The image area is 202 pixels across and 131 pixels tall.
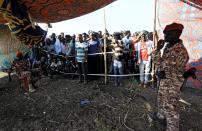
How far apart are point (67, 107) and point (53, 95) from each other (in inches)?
52.5

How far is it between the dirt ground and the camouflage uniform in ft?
2.62

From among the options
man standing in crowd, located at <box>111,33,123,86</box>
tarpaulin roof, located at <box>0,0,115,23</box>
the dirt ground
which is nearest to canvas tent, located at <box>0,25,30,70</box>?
the dirt ground

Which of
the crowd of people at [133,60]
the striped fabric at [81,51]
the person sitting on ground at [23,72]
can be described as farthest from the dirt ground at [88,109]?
the striped fabric at [81,51]

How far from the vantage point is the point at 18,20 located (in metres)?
2.93

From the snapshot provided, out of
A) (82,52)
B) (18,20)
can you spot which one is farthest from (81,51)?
(18,20)

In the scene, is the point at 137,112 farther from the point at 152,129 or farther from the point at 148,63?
the point at 148,63

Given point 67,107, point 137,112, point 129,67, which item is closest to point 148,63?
point 129,67

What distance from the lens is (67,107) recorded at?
19.5ft

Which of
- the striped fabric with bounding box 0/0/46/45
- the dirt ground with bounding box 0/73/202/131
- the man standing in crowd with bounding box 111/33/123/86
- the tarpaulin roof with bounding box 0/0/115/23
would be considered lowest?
the dirt ground with bounding box 0/73/202/131

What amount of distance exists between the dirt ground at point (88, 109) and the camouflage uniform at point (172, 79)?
80 cm

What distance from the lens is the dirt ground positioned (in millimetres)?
4793

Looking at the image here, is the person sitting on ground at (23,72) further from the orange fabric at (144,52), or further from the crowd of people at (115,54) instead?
the orange fabric at (144,52)

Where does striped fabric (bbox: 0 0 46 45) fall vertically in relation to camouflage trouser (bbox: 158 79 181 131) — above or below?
above

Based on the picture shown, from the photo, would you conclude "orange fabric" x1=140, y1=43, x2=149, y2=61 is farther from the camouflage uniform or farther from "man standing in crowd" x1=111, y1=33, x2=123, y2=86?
the camouflage uniform
